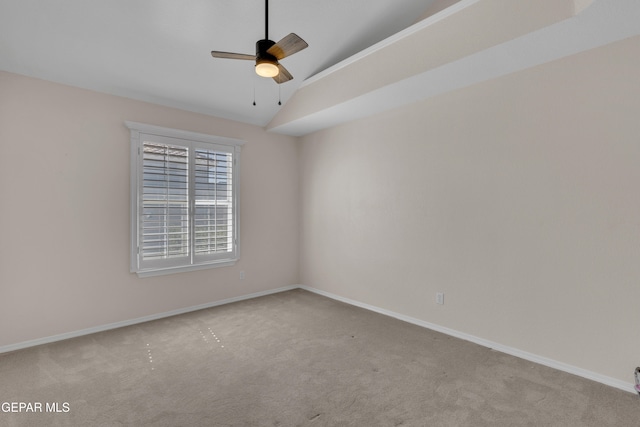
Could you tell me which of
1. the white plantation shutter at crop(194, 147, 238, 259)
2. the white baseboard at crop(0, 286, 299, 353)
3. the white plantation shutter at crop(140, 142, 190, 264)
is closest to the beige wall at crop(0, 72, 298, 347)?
the white baseboard at crop(0, 286, 299, 353)

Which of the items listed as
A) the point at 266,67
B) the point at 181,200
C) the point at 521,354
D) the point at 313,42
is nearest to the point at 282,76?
the point at 266,67

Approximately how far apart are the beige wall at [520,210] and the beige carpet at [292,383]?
1.29ft

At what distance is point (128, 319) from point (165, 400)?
71.8 inches

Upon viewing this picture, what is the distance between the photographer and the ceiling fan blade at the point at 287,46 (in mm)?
1957

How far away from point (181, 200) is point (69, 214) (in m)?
1.11

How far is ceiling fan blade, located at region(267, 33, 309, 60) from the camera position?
6.42 ft

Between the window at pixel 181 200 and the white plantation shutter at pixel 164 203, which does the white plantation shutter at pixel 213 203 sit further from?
the white plantation shutter at pixel 164 203

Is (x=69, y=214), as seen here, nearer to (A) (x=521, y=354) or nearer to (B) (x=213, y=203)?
(B) (x=213, y=203)

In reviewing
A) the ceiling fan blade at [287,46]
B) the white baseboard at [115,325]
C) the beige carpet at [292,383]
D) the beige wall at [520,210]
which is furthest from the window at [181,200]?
the ceiling fan blade at [287,46]

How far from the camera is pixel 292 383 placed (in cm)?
228

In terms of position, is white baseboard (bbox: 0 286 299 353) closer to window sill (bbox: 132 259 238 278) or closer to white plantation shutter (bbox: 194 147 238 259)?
window sill (bbox: 132 259 238 278)

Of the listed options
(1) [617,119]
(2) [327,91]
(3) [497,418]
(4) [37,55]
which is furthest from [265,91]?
(3) [497,418]

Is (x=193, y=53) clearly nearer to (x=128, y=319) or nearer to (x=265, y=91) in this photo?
(x=265, y=91)

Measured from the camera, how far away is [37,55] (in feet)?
9.06
